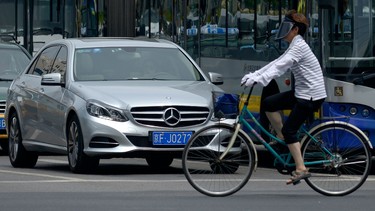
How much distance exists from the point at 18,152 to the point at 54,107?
5.00 feet

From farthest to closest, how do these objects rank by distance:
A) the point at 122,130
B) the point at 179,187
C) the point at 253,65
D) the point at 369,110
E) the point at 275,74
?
1. the point at 253,65
2. the point at 369,110
3. the point at 122,130
4. the point at 179,187
5. the point at 275,74

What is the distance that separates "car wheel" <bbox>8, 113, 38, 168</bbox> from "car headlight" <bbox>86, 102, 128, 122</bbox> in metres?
2.57

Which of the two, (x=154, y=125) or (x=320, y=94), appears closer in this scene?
(x=320, y=94)

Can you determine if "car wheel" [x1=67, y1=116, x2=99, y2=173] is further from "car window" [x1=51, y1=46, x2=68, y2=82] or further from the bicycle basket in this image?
the bicycle basket

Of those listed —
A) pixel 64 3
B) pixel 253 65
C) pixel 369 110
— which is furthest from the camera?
pixel 64 3

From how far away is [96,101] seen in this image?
14945 millimetres

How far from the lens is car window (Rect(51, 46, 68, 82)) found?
16.4m

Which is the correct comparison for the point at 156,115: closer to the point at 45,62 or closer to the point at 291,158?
the point at 291,158

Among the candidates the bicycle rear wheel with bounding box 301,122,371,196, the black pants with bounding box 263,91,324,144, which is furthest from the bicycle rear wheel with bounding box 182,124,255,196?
the bicycle rear wheel with bounding box 301,122,371,196

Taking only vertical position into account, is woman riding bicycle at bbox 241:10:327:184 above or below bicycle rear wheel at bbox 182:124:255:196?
above

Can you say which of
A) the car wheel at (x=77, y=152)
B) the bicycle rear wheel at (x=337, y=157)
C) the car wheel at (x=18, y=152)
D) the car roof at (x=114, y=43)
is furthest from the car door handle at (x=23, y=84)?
the bicycle rear wheel at (x=337, y=157)

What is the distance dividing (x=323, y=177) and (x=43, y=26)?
15.0 meters

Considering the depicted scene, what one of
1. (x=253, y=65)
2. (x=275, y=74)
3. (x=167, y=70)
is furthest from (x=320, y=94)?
(x=253, y=65)

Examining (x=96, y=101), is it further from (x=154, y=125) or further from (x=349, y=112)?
(x=349, y=112)
